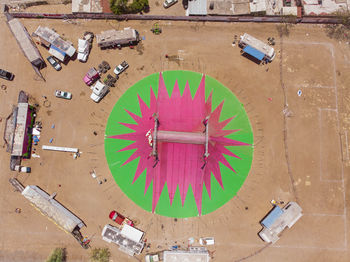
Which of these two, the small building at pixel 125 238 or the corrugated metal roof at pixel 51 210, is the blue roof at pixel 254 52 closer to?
the small building at pixel 125 238

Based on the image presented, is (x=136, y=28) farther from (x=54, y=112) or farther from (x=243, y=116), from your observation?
(x=243, y=116)

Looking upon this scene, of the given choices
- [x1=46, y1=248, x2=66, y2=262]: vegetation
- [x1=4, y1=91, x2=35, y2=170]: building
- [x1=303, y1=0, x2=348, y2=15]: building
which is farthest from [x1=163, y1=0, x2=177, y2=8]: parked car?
[x1=46, y1=248, x2=66, y2=262]: vegetation

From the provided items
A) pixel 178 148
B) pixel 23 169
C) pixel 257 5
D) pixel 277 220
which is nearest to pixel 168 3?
pixel 257 5

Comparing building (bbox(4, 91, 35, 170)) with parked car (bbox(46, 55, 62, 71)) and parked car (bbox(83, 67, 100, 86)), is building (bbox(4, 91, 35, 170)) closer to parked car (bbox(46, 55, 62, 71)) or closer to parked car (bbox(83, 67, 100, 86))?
parked car (bbox(46, 55, 62, 71))

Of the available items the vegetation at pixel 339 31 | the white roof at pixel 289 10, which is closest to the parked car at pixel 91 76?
the white roof at pixel 289 10

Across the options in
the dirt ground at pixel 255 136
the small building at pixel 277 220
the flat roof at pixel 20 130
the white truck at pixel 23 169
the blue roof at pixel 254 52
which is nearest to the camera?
the small building at pixel 277 220
